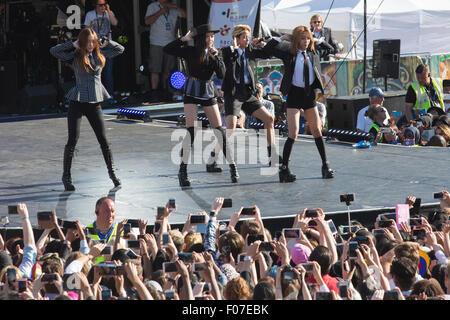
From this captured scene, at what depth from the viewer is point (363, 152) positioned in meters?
11.5

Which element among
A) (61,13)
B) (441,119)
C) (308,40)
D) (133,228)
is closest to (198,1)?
(61,13)

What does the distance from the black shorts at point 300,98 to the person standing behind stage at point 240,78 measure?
14.9 inches

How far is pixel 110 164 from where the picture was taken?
9383 mm

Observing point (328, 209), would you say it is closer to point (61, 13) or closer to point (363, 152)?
point (363, 152)

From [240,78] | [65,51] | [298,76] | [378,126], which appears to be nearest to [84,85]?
[65,51]

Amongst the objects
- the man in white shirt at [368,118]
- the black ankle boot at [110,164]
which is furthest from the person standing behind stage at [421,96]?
the black ankle boot at [110,164]

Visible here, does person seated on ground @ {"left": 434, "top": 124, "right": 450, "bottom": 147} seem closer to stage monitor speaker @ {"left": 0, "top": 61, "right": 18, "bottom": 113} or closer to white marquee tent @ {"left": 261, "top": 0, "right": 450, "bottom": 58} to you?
stage monitor speaker @ {"left": 0, "top": 61, "right": 18, "bottom": 113}

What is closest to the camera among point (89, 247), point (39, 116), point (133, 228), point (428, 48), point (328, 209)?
point (89, 247)

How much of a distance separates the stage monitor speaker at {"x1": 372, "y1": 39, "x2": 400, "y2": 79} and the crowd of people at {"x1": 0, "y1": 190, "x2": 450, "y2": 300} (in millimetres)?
9411

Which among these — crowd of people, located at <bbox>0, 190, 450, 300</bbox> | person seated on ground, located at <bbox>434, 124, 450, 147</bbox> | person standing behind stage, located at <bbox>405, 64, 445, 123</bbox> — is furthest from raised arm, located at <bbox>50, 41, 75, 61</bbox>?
person standing behind stage, located at <bbox>405, 64, 445, 123</bbox>

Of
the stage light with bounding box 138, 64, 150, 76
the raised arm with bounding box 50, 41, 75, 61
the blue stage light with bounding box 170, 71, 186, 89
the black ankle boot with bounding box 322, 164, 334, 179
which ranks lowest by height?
the black ankle boot with bounding box 322, 164, 334, 179

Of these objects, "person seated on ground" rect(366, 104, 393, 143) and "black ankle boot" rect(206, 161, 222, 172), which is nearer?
"black ankle boot" rect(206, 161, 222, 172)

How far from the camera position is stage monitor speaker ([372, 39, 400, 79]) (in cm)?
1628

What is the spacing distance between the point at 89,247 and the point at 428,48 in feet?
59.8
